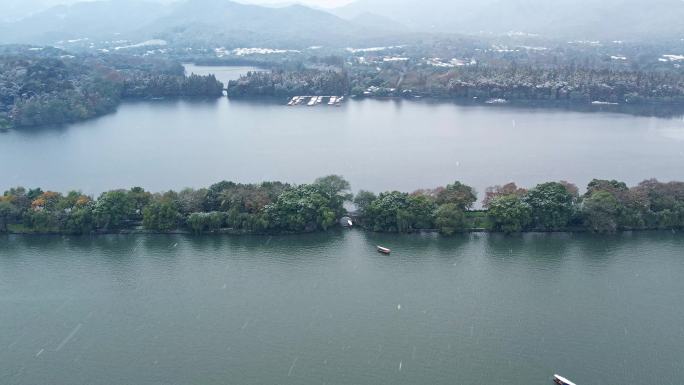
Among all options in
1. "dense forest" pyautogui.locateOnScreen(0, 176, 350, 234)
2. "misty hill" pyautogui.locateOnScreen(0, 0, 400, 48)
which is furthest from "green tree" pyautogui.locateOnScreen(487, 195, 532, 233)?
"misty hill" pyautogui.locateOnScreen(0, 0, 400, 48)

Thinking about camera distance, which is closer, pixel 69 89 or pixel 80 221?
pixel 80 221

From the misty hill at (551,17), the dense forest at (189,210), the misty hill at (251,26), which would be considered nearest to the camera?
the dense forest at (189,210)

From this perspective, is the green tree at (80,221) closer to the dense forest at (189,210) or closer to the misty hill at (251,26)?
the dense forest at (189,210)

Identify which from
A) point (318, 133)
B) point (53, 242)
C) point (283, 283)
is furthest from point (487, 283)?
point (318, 133)

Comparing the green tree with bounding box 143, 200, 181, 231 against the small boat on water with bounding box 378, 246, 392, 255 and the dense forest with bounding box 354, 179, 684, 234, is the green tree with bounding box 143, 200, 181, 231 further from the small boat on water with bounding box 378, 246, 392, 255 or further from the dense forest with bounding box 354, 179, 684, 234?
the small boat on water with bounding box 378, 246, 392, 255

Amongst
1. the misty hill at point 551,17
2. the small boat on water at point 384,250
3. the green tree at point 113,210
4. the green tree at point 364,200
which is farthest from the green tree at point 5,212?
the misty hill at point 551,17

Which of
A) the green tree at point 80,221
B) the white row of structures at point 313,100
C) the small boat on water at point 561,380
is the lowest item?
the small boat on water at point 561,380

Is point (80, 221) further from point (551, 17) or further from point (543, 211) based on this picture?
point (551, 17)

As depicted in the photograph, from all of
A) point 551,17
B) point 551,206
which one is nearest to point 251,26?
point 551,17
